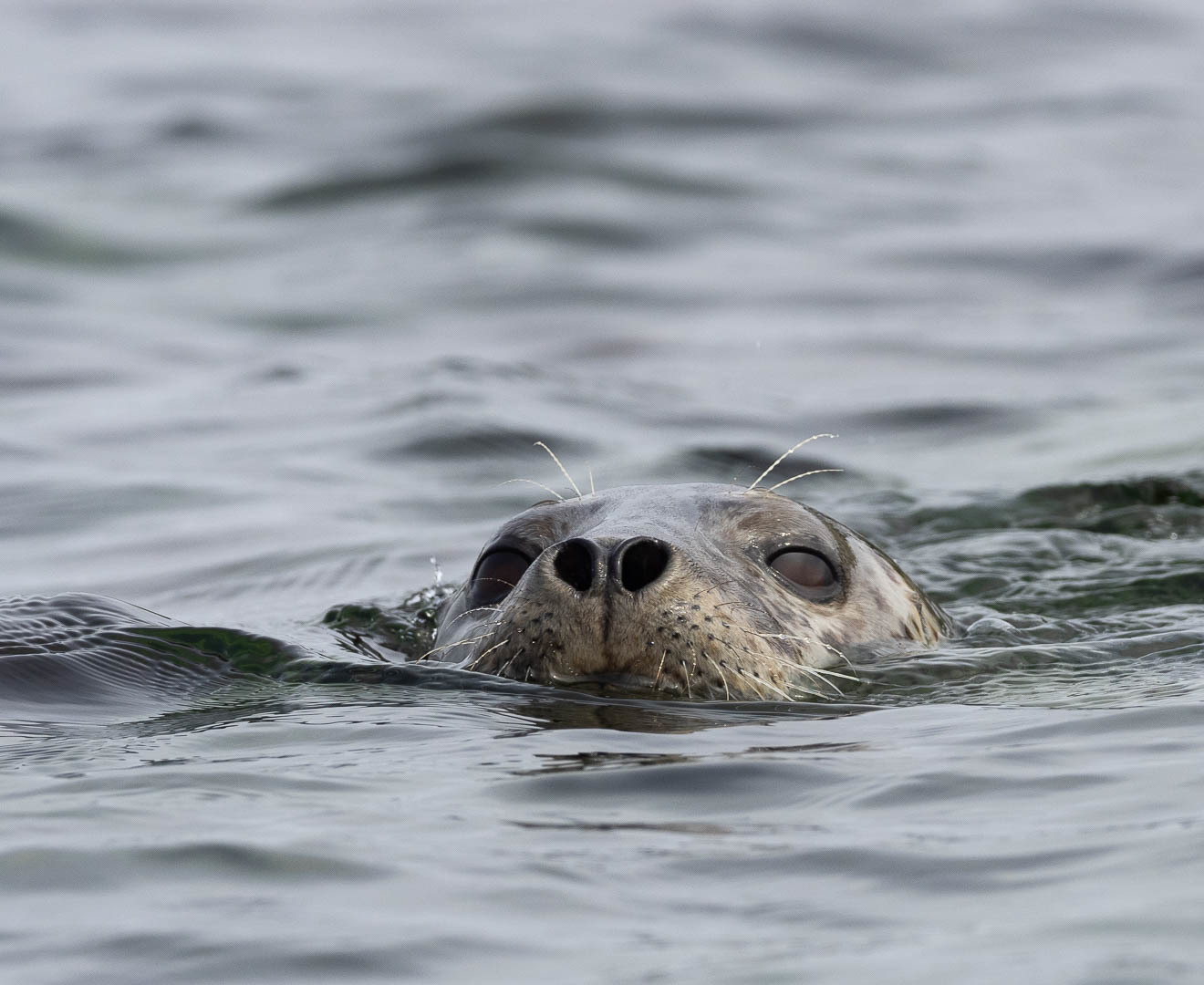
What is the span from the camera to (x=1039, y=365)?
11.9 m

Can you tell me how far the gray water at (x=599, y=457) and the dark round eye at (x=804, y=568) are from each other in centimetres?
30

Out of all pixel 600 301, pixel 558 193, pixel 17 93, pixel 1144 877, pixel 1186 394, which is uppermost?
pixel 17 93

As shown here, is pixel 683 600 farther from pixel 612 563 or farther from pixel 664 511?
pixel 664 511

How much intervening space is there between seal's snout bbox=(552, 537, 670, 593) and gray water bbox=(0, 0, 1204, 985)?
27cm

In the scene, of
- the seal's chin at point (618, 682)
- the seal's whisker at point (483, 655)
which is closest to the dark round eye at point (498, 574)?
the seal's whisker at point (483, 655)

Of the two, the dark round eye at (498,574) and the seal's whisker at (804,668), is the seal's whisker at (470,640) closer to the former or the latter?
the dark round eye at (498,574)

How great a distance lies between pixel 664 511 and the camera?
4867 mm

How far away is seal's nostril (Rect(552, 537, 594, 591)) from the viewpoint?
4.24 m

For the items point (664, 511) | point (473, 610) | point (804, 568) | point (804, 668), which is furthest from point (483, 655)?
point (804, 568)

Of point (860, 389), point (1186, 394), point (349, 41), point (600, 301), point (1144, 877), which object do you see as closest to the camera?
point (1144, 877)

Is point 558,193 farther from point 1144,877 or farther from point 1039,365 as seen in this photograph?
point 1144,877

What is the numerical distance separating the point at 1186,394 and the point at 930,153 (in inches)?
434

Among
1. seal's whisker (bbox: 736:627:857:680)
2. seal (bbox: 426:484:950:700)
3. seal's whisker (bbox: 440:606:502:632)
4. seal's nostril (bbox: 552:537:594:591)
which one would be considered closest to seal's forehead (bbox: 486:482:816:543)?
seal (bbox: 426:484:950:700)

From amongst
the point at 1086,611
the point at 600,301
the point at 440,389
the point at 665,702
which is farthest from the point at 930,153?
the point at 665,702
